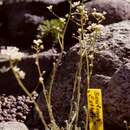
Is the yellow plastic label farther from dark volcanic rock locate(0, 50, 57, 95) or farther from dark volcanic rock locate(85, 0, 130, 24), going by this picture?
dark volcanic rock locate(85, 0, 130, 24)

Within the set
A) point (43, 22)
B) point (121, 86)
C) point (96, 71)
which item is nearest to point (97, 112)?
point (121, 86)

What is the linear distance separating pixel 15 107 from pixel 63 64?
39.3 inches

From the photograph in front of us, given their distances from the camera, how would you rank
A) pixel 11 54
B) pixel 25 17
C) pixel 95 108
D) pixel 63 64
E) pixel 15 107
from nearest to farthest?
pixel 11 54 < pixel 95 108 < pixel 63 64 < pixel 15 107 < pixel 25 17

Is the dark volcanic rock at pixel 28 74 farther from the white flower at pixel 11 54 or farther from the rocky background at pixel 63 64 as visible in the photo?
the white flower at pixel 11 54

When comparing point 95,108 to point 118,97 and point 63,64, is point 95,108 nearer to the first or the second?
point 118,97

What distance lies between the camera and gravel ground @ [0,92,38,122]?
15.7 feet

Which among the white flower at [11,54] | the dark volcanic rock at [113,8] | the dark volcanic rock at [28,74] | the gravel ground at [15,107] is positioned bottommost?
the gravel ground at [15,107]

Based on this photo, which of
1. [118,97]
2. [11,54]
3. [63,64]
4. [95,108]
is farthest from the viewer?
[63,64]

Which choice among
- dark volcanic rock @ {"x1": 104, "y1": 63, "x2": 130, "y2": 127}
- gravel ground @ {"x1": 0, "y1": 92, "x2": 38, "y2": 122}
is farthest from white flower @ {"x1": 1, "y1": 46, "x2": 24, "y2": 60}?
gravel ground @ {"x1": 0, "y1": 92, "x2": 38, "y2": 122}

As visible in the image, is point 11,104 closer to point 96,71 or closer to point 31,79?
point 31,79

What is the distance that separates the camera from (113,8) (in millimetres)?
5453

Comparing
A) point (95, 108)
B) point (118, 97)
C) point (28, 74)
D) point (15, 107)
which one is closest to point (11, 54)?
point (95, 108)

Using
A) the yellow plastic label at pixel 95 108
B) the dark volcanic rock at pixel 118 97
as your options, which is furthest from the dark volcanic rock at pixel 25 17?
the yellow plastic label at pixel 95 108

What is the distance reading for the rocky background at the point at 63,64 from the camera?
11.5 feet
